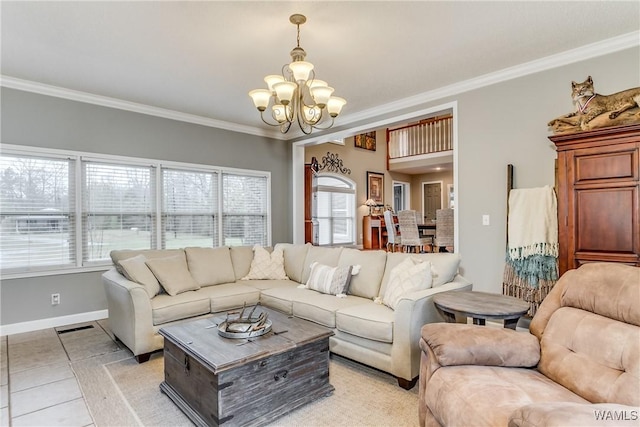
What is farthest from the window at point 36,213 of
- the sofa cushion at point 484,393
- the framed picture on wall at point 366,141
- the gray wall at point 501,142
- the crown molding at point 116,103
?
the framed picture on wall at point 366,141

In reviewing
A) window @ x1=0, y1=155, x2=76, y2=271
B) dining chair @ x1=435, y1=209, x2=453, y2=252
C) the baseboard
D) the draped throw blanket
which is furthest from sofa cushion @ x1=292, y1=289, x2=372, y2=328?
dining chair @ x1=435, y1=209, x2=453, y2=252

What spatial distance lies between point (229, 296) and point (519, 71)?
3733 millimetres

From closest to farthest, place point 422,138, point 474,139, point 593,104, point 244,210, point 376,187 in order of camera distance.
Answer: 1. point 593,104
2. point 474,139
3. point 244,210
4. point 422,138
5. point 376,187

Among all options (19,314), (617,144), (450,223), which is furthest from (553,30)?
(19,314)

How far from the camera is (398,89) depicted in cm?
416

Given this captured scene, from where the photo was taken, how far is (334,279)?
3441mm

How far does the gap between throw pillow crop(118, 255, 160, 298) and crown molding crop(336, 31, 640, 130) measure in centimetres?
343

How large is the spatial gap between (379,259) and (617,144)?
2.05 m

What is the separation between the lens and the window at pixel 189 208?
196 inches

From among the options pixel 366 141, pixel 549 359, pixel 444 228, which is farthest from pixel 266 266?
pixel 366 141

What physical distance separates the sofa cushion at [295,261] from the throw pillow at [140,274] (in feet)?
5.00

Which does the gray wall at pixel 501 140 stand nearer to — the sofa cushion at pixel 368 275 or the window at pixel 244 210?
the sofa cushion at pixel 368 275

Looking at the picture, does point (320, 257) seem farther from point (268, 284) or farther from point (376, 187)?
point (376, 187)

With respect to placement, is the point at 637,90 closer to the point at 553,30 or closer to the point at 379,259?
the point at 553,30
